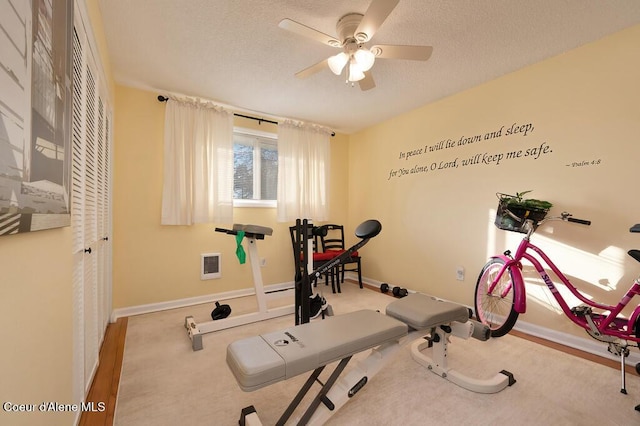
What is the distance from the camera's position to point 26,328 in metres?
0.81

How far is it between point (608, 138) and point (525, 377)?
1891 mm

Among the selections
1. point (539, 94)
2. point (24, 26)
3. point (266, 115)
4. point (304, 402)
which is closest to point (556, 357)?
point (304, 402)

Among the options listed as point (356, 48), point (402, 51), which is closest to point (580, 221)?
point (402, 51)

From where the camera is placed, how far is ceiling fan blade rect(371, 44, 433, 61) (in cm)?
183

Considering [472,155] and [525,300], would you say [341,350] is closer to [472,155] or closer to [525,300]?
[525,300]

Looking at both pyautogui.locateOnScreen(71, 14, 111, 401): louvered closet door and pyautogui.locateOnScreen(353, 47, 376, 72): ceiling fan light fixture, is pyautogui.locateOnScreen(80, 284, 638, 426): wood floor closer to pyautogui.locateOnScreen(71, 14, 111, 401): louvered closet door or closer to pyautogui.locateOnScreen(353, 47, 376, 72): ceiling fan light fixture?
pyautogui.locateOnScreen(71, 14, 111, 401): louvered closet door

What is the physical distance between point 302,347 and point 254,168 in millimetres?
2989

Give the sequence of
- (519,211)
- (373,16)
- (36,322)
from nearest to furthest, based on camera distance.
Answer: (36,322) < (373,16) < (519,211)

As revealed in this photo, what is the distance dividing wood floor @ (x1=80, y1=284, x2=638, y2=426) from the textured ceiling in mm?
2432

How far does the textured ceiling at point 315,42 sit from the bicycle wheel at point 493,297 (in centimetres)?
182

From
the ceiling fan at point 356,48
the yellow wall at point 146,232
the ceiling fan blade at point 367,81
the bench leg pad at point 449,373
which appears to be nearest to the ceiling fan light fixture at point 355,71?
the ceiling fan at point 356,48

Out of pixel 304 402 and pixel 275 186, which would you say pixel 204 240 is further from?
pixel 304 402

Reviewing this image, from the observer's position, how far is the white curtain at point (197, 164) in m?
3.06

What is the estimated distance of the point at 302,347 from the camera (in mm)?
1188
